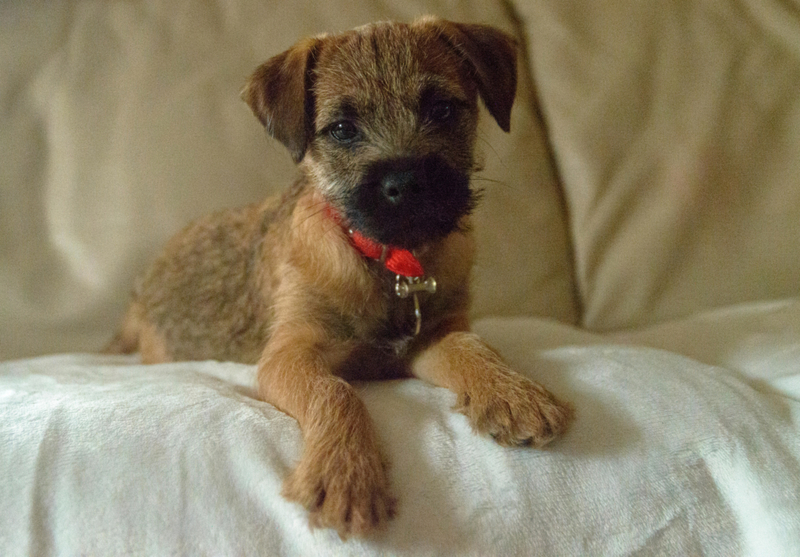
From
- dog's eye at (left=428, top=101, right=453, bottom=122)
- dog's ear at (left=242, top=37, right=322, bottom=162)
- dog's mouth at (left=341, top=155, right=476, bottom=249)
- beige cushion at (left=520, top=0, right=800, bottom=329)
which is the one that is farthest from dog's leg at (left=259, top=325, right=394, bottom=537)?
beige cushion at (left=520, top=0, right=800, bottom=329)

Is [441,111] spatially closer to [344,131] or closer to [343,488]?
[344,131]

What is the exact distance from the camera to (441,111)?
134 cm

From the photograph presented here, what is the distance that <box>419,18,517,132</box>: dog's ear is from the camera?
1368mm

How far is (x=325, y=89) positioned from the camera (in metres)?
1.34

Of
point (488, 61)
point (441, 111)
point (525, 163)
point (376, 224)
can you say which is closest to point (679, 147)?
point (525, 163)

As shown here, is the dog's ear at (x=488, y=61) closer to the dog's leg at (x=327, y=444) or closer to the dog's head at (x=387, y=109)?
the dog's head at (x=387, y=109)

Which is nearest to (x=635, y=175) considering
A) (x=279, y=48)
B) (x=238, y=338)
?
(x=279, y=48)

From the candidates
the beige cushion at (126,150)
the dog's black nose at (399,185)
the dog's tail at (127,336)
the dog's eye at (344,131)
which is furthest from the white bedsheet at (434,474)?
the beige cushion at (126,150)

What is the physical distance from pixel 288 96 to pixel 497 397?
0.87 metres

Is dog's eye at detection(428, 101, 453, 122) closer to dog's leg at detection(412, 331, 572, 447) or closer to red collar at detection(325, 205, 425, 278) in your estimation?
red collar at detection(325, 205, 425, 278)

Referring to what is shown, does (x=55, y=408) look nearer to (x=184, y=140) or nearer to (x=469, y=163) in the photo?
(x=469, y=163)

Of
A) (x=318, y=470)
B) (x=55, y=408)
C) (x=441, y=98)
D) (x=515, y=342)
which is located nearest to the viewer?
(x=318, y=470)

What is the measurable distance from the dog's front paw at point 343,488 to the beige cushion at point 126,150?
4.15ft

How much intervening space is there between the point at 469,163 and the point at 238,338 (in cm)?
90
